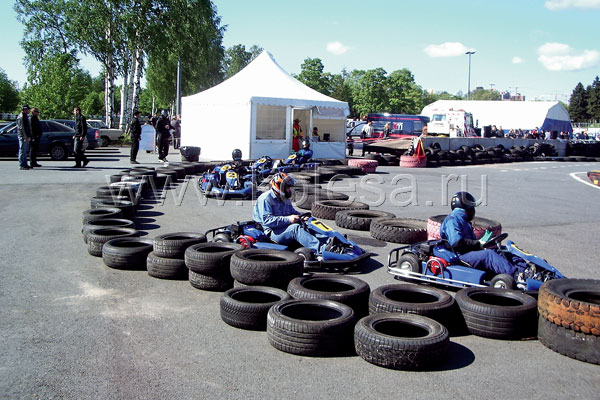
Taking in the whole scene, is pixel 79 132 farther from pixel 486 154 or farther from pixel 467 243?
pixel 486 154

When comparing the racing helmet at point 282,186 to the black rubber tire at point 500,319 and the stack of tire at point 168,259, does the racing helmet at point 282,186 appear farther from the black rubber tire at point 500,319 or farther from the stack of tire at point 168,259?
the black rubber tire at point 500,319

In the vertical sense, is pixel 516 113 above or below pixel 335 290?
above

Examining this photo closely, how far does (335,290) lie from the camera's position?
5.33 meters

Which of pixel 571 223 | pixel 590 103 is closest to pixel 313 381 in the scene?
pixel 571 223

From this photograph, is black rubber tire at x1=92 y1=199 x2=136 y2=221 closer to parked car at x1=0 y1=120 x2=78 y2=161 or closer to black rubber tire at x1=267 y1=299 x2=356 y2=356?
black rubber tire at x1=267 y1=299 x2=356 y2=356

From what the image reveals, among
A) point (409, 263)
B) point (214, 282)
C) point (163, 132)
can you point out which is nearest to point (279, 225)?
point (214, 282)

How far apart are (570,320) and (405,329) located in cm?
124

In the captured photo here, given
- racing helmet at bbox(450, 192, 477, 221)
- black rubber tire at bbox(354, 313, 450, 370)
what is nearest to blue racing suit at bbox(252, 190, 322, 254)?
racing helmet at bbox(450, 192, 477, 221)

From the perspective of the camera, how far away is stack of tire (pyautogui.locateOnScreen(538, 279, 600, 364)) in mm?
3908

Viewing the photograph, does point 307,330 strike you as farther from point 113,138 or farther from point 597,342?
point 113,138

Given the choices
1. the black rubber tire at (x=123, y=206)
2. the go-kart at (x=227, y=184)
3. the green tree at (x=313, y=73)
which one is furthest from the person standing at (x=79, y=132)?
the green tree at (x=313, y=73)

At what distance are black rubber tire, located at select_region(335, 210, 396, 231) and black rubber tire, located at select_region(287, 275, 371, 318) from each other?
3.42 meters

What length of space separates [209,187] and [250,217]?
2.54 meters

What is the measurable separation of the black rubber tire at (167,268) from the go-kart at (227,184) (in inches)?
239
